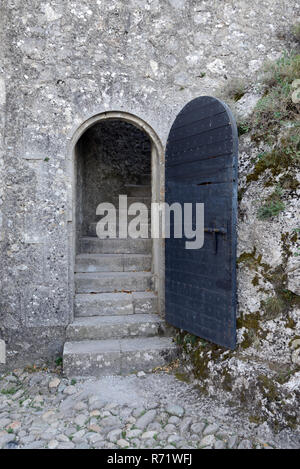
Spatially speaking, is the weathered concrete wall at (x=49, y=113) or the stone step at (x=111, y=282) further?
the stone step at (x=111, y=282)

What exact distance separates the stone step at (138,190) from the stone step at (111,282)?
3.05 meters

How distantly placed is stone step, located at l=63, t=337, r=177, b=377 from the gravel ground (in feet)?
0.32

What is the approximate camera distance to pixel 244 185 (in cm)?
322

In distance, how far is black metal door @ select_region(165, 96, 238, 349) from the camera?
117 inches

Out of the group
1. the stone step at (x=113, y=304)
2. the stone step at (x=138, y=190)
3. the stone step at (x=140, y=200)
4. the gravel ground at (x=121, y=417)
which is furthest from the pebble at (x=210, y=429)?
the stone step at (x=138, y=190)

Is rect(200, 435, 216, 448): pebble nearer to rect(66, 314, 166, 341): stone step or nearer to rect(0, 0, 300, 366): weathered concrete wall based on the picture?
rect(66, 314, 166, 341): stone step

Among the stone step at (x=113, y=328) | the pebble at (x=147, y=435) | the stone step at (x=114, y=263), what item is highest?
the stone step at (x=114, y=263)

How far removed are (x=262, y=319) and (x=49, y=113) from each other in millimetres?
3170

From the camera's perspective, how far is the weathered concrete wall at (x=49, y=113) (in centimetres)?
378

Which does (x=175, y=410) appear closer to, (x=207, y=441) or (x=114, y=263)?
(x=207, y=441)

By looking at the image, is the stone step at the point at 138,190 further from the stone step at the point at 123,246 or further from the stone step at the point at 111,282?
the stone step at the point at 111,282

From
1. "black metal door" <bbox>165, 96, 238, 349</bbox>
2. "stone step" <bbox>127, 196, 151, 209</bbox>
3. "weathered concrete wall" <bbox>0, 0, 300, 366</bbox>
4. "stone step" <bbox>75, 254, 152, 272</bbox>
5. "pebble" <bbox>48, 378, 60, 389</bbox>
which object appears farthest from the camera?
"stone step" <bbox>127, 196, 151, 209</bbox>

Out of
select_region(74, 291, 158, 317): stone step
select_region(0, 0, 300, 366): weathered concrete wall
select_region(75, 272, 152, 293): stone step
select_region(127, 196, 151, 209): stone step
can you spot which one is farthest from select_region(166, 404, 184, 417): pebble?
select_region(127, 196, 151, 209): stone step

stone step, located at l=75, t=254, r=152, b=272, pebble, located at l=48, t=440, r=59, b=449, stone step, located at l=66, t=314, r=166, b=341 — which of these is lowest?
pebble, located at l=48, t=440, r=59, b=449
